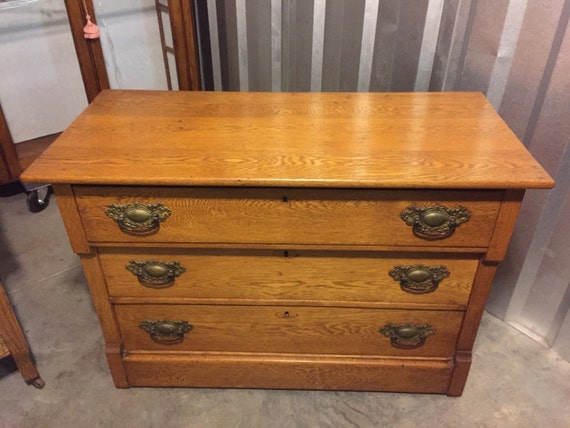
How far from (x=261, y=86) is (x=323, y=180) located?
2.96 feet

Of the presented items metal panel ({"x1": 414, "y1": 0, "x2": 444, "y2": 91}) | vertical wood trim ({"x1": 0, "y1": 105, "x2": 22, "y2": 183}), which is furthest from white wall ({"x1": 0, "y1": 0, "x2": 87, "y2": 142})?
metal panel ({"x1": 414, "y1": 0, "x2": 444, "y2": 91})

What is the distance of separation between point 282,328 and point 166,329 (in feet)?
0.99

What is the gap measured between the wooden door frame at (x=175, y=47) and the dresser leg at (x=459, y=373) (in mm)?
1232

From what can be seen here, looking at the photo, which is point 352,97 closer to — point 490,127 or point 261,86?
point 490,127

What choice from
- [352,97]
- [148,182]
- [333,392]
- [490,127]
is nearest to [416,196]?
[490,127]

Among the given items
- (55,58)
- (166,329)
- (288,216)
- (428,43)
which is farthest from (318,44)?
(55,58)

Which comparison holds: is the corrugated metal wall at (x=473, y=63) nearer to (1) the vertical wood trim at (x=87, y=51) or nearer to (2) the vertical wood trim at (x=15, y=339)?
(1) the vertical wood trim at (x=87, y=51)

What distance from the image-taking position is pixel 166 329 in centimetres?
124

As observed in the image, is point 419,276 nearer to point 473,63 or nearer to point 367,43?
point 473,63

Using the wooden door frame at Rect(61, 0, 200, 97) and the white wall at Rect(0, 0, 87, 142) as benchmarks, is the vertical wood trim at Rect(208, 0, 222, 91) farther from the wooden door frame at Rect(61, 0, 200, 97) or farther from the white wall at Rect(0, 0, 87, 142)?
the white wall at Rect(0, 0, 87, 142)

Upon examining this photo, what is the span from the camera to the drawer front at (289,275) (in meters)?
1.11

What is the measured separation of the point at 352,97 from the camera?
1286mm

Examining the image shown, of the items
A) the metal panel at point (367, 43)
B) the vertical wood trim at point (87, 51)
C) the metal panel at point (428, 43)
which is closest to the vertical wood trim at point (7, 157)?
the vertical wood trim at point (87, 51)

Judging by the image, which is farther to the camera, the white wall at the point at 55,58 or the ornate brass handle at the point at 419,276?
the white wall at the point at 55,58
